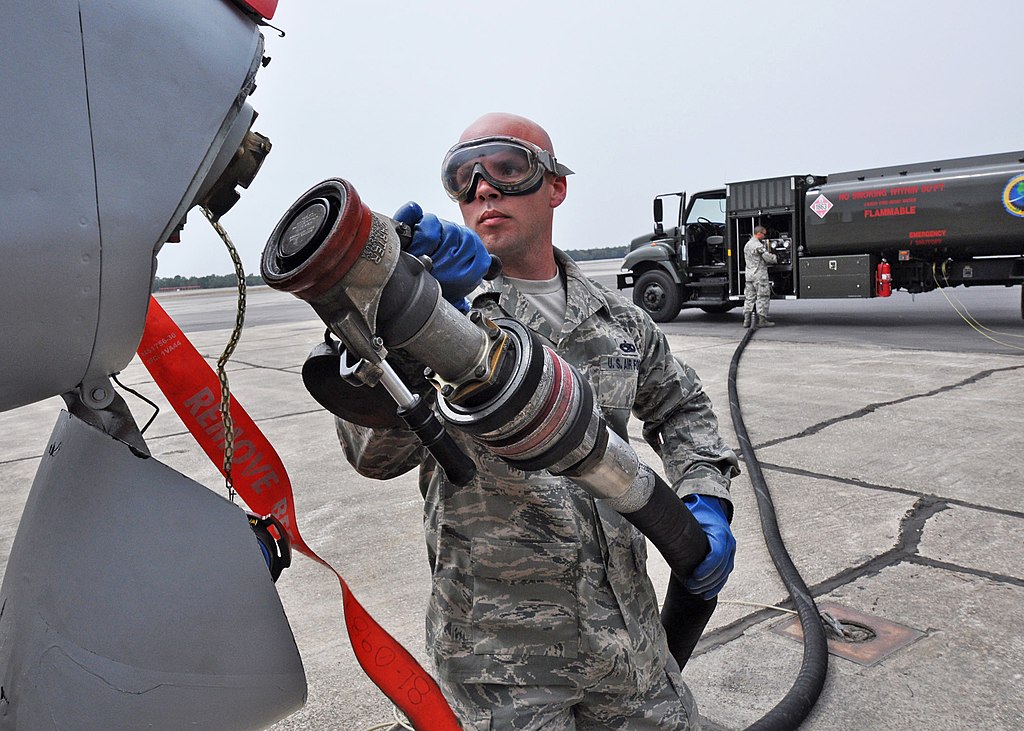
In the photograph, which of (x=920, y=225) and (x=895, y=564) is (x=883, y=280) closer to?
(x=920, y=225)

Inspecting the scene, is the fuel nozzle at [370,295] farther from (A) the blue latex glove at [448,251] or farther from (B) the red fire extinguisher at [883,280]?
(B) the red fire extinguisher at [883,280]

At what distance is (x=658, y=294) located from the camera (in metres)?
14.1

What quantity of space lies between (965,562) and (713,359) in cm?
588

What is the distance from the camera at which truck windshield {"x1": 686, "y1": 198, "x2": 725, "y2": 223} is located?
13719 millimetres

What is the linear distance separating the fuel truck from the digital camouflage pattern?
2.02 ft

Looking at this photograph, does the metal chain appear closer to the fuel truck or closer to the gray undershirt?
the gray undershirt

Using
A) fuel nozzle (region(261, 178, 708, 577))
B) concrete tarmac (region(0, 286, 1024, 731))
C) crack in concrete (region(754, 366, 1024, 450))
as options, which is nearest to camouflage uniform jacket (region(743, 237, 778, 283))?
crack in concrete (region(754, 366, 1024, 450))

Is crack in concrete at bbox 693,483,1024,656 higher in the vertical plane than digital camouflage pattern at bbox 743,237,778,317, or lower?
lower

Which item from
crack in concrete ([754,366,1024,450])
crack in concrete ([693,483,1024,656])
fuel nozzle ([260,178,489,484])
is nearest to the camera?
fuel nozzle ([260,178,489,484])

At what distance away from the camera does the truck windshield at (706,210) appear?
1372 centimetres

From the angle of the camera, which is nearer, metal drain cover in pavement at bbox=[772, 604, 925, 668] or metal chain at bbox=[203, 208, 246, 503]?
metal chain at bbox=[203, 208, 246, 503]

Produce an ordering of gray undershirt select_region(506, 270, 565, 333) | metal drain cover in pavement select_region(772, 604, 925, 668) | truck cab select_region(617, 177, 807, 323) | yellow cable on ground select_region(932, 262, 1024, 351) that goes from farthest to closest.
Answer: truck cab select_region(617, 177, 807, 323) < yellow cable on ground select_region(932, 262, 1024, 351) < metal drain cover in pavement select_region(772, 604, 925, 668) < gray undershirt select_region(506, 270, 565, 333)

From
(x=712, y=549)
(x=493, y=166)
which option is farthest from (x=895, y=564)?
(x=493, y=166)

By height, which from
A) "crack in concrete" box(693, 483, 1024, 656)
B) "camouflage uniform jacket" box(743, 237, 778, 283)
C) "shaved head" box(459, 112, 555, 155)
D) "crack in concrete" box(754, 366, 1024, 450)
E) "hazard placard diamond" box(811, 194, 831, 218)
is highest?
"shaved head" box(459, 112, 555, 155)
